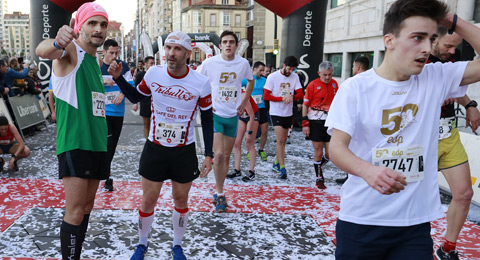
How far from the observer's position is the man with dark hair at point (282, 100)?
6.50 m

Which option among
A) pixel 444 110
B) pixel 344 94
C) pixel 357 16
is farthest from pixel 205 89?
pixel 357 16

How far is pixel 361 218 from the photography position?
1.89 m

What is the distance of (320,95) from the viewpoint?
5.88m

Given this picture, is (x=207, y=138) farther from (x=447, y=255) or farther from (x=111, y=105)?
(x=447, y=255)

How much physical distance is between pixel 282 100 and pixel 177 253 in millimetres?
3808

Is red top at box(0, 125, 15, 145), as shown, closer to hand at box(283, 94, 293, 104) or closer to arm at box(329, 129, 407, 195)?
hand at box(283, 94, 293, 104)

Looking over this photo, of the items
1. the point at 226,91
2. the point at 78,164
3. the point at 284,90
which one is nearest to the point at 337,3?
the point at 284,90

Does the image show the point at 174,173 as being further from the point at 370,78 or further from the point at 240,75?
the point at 240,75

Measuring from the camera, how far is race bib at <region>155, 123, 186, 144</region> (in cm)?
336

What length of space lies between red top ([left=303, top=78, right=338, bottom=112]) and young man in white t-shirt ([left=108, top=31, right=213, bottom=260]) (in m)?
2.85

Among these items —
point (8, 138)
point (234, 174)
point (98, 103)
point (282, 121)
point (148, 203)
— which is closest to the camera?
point (98, 103)

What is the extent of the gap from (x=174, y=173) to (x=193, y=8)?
236ft

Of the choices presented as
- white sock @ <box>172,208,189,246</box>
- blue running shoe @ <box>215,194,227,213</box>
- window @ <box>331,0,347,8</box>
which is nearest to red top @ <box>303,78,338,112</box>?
blue running shoe @ <box>215,194,227,213</box>

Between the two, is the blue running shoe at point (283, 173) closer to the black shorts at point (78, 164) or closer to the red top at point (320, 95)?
the red top at point (320, 95)
